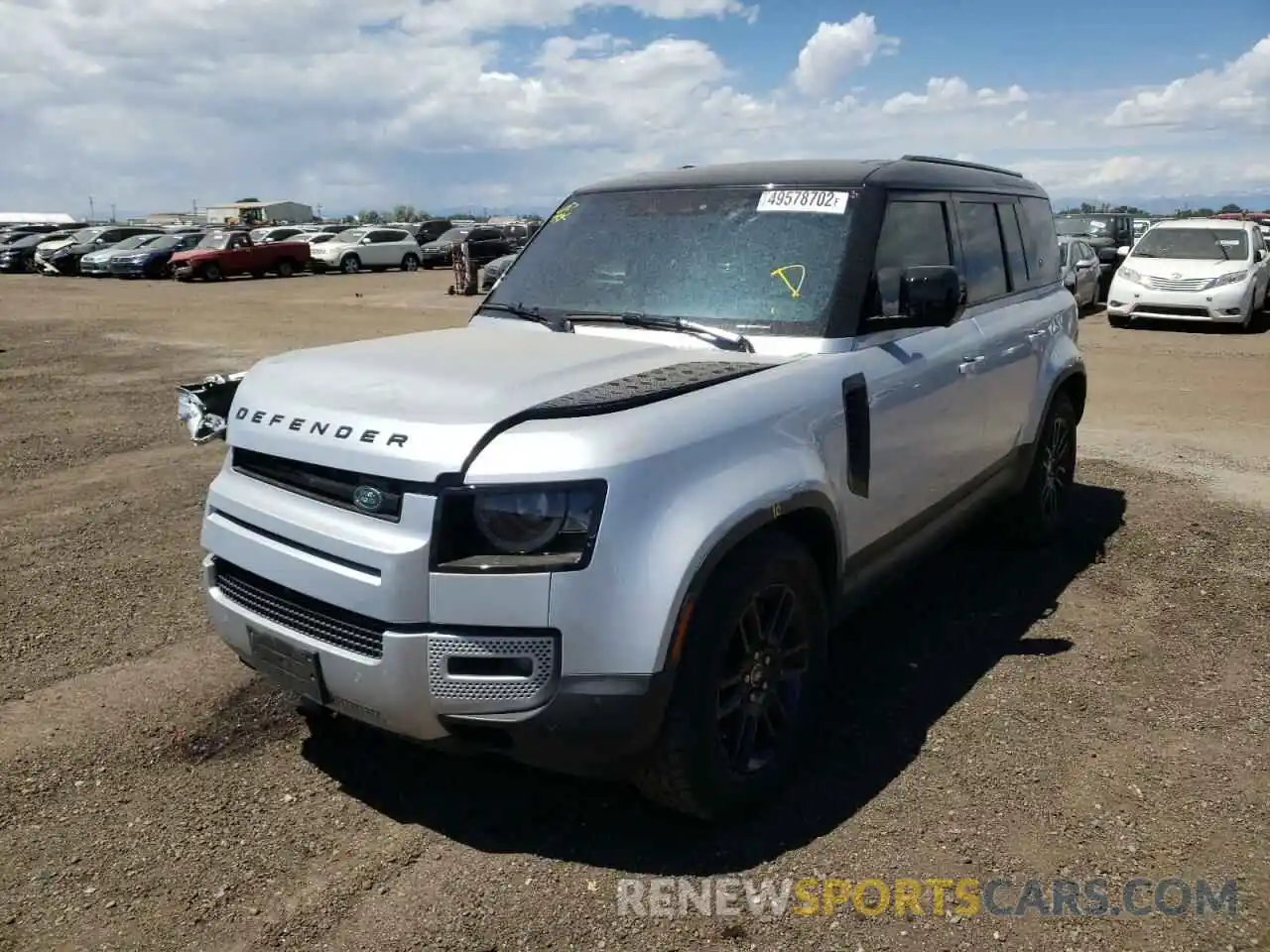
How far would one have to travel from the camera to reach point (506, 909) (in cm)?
292

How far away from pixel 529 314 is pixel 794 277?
112 cm

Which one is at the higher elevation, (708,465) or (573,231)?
(573,231)

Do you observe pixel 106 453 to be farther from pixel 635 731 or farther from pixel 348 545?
pixel 635 731

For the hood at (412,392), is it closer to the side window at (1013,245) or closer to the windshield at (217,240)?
the side window at (1013,245)

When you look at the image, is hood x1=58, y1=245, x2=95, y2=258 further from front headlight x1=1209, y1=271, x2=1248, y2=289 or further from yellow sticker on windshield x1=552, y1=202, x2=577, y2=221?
yellow sticker on windshield x1=552, y1=202, x2=577, y2=221

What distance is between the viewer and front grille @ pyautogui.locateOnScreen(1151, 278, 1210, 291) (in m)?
16.1

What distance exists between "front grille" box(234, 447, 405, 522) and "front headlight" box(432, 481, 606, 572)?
0.55ft

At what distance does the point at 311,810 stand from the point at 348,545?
1068 mm

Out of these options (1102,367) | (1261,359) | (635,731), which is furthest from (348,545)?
(1261,359)

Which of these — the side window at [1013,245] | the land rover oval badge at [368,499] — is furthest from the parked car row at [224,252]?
the land rover oval badge at [368,499]

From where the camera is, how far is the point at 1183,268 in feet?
54.2

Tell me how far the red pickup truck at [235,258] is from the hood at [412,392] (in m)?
31.0

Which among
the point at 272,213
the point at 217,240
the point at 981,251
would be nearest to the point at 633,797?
the point at 981,251

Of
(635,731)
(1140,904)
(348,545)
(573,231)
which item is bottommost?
(1140,904)
